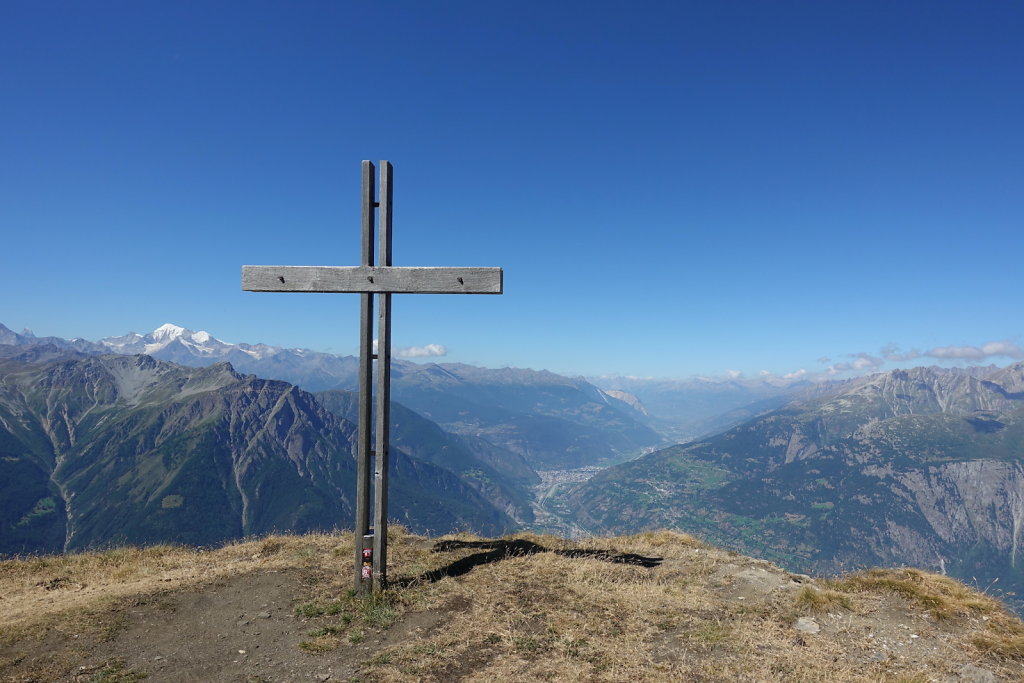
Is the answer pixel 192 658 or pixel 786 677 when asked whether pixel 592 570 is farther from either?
pixel 192 658

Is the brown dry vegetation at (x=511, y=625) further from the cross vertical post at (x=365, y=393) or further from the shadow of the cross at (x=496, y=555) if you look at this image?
the cross vertical post at (x=365, y=393)

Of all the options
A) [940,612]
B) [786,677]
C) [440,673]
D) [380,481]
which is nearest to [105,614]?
[380,481]

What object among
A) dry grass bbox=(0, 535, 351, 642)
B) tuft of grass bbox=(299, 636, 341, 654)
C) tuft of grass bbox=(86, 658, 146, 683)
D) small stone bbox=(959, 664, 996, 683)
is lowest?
dry grass bbox=(0, 535, 351, 642)

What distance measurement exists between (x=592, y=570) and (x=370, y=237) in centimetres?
939

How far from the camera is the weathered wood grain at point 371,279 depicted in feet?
33.4

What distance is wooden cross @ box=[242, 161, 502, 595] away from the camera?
1041 centimetres

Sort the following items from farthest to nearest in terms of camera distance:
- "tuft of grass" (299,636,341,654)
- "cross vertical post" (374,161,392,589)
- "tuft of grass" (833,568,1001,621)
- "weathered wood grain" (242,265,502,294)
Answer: "cross vertical post" (374,161,392,589)
"weathered wood grain" (242,265,502,294)
"tuft of grass" (833,568,1001,621)
"tuft of grass" (299,636,341,654)

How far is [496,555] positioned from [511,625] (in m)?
4.20

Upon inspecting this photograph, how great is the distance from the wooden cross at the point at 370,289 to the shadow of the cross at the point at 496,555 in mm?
1262

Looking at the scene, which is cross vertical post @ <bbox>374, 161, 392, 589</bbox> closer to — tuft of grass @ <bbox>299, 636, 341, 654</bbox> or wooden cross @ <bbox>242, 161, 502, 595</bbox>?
wooden cross @ <bbox>242, 161, 502, 595</bbox>

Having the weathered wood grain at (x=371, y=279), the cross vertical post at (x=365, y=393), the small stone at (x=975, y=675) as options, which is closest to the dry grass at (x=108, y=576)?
the cross vertical post at (x=365, y=393)

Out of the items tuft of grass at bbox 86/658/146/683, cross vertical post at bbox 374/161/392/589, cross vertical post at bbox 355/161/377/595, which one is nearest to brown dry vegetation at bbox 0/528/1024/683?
tuft of grass at bbox 86/658/146/683

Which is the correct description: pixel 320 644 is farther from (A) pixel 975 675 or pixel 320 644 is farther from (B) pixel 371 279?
(A) pixel 975 675

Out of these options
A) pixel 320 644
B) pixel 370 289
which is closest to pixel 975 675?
pixel 320 644
